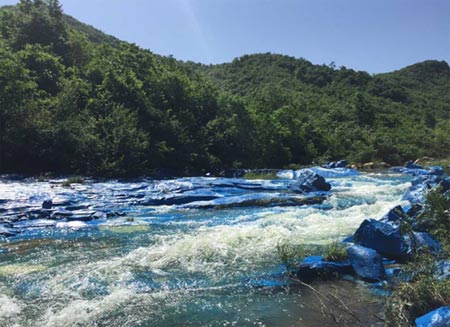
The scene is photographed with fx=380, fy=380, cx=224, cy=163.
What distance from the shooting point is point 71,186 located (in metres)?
13.7

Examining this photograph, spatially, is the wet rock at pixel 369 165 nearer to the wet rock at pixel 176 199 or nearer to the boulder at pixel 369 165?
the boulder at pixel 369 165

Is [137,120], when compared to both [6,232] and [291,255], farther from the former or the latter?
[291,255]

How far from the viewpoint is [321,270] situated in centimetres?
611

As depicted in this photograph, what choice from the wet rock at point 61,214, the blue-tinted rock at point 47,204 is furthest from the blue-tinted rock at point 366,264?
the blue-tinted rock at point 47,204

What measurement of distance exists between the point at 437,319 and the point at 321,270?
2.43m

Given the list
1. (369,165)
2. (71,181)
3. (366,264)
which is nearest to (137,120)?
(71,181)

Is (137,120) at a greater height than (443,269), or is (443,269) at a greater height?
(137,120)

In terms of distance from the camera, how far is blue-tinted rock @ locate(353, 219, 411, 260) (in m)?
6.78

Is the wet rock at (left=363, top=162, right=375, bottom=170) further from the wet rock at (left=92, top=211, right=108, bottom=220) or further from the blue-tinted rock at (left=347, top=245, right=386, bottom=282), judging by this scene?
the blue-tinted rock at (left=347, top=245, right=386, bottom=282)

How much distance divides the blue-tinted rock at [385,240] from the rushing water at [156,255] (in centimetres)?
132

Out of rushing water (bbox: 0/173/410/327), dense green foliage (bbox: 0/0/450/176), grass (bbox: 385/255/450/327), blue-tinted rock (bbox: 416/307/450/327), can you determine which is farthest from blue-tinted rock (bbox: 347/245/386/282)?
dense green foliage (bbox: 0/0/450/176)

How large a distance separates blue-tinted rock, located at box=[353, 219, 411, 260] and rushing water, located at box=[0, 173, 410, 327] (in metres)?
1.32

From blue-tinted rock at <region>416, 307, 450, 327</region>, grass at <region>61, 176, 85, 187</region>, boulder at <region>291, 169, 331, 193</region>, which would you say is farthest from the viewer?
boulder at <region>291, 169, 331, 193</region>

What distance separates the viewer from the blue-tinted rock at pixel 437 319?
367 cm
